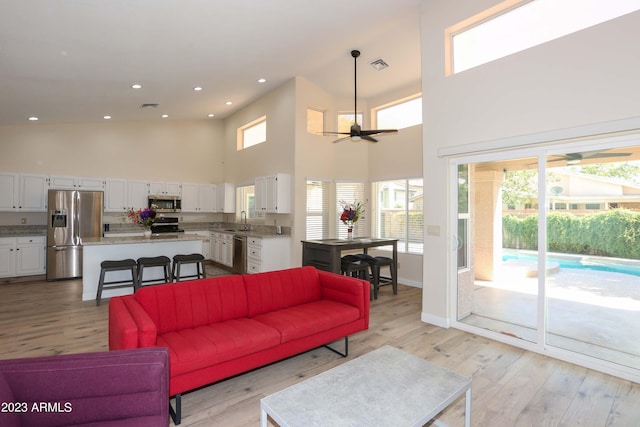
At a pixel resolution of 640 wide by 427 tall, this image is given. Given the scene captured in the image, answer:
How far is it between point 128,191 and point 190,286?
5.83m

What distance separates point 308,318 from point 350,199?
425 cm

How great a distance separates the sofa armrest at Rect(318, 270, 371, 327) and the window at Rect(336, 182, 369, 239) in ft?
10.8

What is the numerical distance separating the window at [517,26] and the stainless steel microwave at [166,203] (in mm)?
6722

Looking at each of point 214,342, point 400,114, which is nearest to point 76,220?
point 214,342

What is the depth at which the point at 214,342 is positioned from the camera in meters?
2.39

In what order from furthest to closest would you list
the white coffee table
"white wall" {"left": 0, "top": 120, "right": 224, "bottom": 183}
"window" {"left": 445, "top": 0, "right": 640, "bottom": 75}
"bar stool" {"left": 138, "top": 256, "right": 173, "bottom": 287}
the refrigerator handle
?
"white wall" {"left": 0, "top": 120, "right": 224, "bottom": 183}
the refrigerator handle
"bar stool" {"left": 138, "top": 256, "right": 173, "bottom": 287}
"window" {"left": 445, "top": 0, "right": 640, "bottom": 75}
the white coffee table

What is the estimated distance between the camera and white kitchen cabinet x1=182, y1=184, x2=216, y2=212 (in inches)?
331

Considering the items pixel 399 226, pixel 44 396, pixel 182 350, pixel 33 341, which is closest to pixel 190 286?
pixel 182 350

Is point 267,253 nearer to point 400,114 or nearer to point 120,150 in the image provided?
point 400,114

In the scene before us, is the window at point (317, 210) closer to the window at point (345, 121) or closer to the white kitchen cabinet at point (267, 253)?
the white kitchen cabinet at point (267, 253)

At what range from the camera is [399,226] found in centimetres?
651

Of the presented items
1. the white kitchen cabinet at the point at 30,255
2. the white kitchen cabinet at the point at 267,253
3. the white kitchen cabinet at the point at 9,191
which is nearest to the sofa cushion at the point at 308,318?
the white kitchen cabinet at the point at 267,253

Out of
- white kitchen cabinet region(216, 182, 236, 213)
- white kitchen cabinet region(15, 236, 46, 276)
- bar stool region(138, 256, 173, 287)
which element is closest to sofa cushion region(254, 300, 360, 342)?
bar stool region(138, 256, 173, 287)

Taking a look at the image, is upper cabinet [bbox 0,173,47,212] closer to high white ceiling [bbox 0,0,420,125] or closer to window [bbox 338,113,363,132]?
high white ceiling [bbox 0,0,420,125]
